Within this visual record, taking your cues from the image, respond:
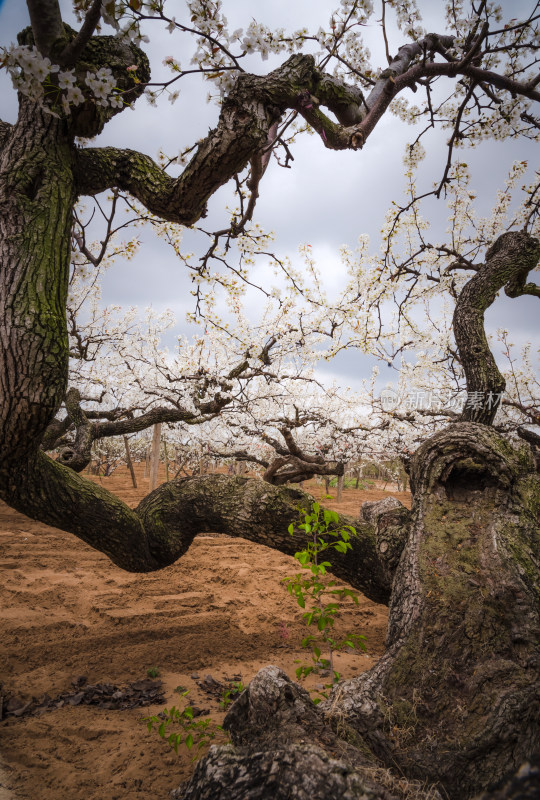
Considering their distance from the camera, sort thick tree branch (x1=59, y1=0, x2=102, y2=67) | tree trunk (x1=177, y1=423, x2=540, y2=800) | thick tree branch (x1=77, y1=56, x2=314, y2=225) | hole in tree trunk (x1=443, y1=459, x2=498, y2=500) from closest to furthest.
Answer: tree trunk (x1=177, y1=423, x2=540, y2=800) < thick tree branch (x1=59, y1=0, x2=102, y2=67) < thick tree branch (x1=77, y1=56, x2=314, y2=225) < hole in tree trunk (x1=443, y1=459, x2=498, y2=500)

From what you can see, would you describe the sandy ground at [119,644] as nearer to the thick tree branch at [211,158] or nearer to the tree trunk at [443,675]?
the tree trunk at [443,675]

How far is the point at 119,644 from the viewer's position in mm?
3697

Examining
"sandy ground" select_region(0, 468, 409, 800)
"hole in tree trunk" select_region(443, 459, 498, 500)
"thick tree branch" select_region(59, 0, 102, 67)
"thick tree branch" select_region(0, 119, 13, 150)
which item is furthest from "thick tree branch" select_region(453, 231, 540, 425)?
"thick tree branch" select_region(0, 119, 13, 150)

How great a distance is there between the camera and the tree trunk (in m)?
1.33

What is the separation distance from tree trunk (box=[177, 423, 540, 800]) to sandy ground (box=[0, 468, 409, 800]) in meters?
0.73

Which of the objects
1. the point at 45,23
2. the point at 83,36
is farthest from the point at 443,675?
the point at 45,23

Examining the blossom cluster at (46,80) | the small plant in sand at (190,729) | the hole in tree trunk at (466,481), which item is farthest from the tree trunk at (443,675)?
the blossom cluster at (46,80)

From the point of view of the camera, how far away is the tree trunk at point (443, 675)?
1.33 meters

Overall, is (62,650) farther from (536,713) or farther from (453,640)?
(536,713)

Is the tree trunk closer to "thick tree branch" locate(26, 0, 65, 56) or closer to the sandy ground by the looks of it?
the sandy ground

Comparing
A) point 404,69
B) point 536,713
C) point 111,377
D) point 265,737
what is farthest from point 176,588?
point 111,377

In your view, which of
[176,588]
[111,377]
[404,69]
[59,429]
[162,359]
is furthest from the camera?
[162,359]

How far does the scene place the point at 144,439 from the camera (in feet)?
81.9

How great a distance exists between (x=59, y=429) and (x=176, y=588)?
120 inches
